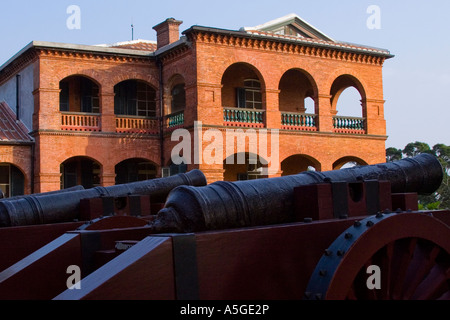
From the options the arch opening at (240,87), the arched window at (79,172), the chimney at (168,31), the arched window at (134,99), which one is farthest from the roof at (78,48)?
the arched window at (79,172)

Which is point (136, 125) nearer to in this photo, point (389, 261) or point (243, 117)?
point (243, 117)

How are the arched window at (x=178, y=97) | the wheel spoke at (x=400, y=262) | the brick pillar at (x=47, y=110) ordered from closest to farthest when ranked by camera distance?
1. the wheel spoke at (x=400, y=262)
2. the brick pillar at (x=47, y=110)
3. the arched window at (x=178, y=97)

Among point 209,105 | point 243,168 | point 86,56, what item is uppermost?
point 86,56

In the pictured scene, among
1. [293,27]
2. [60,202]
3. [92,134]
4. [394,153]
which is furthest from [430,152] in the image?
[60,202]

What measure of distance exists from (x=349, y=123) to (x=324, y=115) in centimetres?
156

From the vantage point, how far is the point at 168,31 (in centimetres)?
2452

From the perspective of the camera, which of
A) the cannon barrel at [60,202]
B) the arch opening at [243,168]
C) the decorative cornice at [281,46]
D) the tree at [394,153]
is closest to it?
the cannon barrel at [60,202]

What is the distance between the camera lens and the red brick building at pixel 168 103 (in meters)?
21.5

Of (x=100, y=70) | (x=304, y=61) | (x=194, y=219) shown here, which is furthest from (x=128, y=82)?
(x=194, y=219)

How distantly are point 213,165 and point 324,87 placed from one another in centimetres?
590

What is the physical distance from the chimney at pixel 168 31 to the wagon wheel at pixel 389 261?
2140 centimetres

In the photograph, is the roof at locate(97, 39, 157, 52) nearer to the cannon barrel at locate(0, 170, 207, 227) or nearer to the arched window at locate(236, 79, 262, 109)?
the arched window at locate(236, 79, 262, 109)

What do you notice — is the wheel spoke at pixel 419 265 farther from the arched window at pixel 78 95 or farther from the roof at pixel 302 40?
the arched window at pixel 78 95
